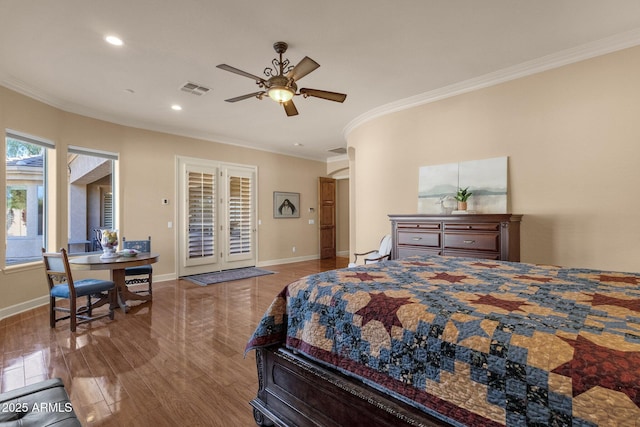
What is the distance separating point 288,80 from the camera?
2.88 metres

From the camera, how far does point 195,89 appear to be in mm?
4109

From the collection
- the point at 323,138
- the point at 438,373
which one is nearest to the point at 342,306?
the point at 438,373

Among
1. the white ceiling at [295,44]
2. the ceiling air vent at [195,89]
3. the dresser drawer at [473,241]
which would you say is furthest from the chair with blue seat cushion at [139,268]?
the dresser drawer at [473,241]

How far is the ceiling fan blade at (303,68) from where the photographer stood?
256 cm

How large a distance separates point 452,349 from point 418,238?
299cm

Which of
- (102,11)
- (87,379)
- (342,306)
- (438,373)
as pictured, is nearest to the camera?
(438,373)

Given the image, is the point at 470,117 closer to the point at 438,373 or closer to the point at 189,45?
the point at 189,45

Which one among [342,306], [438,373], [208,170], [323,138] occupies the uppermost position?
[323,138]

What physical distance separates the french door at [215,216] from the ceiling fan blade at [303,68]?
4.07 metres

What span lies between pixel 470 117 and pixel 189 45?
3.48 m

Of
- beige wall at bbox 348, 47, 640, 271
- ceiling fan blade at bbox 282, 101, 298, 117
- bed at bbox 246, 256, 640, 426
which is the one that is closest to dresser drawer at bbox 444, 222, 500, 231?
beige wall at bbox 348, 47, 640, 271

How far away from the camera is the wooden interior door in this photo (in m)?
8.61

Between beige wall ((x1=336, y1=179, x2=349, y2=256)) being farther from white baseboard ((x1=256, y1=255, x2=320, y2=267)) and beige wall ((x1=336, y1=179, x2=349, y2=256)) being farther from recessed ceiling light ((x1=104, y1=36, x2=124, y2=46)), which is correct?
recessed ceiling light ((x1=104, y1=36, x2=124, y2=46))

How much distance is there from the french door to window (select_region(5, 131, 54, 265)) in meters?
2.04
